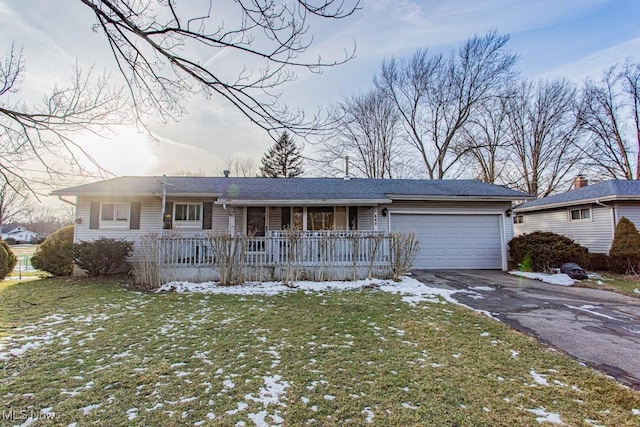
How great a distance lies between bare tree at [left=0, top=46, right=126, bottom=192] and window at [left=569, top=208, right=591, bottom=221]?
15568 mm

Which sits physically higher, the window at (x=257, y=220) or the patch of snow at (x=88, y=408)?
the window at (x=257, y=220)

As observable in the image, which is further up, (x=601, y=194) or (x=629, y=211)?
(x=601, y=194)

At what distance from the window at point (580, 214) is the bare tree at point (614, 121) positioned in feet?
38.5

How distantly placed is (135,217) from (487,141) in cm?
2264

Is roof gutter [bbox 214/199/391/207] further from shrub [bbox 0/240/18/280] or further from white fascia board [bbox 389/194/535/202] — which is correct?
shrub [bbox 0/240/18/280]

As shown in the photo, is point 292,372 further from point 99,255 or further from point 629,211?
point 629,211

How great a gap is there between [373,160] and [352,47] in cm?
1977

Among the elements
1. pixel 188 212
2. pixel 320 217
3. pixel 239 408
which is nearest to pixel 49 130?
pixel 239 408

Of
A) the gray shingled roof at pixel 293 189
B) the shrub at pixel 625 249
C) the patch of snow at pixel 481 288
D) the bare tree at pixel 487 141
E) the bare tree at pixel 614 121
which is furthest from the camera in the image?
the bare tree at pixel 487 141

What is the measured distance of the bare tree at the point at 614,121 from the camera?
2016 cm

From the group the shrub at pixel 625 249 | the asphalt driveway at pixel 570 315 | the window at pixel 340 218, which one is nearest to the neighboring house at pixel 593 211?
the shrub at pixel 625 249

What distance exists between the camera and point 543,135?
2120cm

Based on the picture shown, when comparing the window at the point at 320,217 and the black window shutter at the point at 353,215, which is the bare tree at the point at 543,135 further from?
the window at the point at 320,217

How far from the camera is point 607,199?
1095 centimetres
